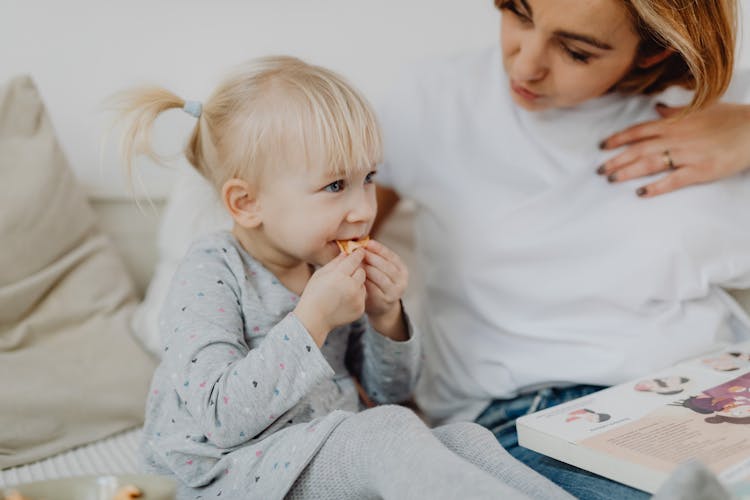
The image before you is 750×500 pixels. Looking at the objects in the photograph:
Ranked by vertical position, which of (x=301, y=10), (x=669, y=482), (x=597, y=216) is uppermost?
(x=301, y=10)

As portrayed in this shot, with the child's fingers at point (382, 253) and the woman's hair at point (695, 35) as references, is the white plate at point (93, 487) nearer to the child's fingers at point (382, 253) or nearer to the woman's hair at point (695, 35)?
the child's fingers at point (382, 253)

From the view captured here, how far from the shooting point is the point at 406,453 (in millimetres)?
840

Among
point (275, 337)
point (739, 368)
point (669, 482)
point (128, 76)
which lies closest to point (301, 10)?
point (128, 76)

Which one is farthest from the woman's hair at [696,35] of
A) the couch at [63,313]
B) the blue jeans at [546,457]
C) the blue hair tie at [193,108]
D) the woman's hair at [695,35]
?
the blue hair tie at [193,108]

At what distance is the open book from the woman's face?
1.41 ft

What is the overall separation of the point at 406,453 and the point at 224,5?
1037 mm

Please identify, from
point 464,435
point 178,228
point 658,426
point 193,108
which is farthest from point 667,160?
point 178,228

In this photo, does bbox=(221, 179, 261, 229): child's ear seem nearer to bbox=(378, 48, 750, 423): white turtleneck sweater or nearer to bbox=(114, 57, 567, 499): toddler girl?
bbox=(114, 57, 567, 499): toddler girl

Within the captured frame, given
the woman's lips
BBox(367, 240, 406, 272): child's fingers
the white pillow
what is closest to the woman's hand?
the woman's lips

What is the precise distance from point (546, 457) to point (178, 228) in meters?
0.72

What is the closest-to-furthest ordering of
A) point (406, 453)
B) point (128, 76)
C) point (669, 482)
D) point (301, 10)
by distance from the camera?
point (669, 482) < point (406, 453) < point (128, 76) < point (301, 10)

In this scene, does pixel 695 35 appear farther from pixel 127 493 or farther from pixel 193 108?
pixel 127 493

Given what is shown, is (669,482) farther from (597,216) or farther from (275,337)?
(597,216)

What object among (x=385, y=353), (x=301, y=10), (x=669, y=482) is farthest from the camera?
(x=301, y=10)
